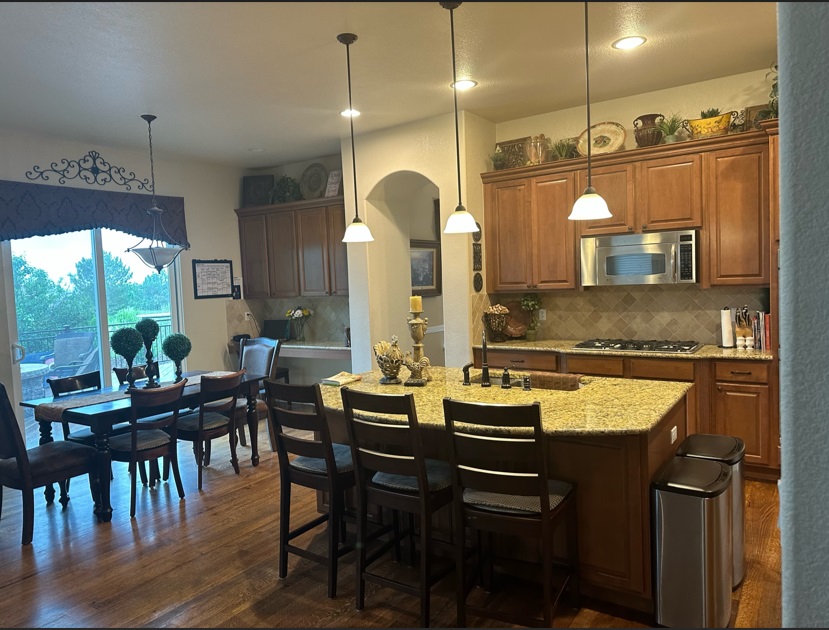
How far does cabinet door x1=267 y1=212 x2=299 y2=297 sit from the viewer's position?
Answer: 6469 mm

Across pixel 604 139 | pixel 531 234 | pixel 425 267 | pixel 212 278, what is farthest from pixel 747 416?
pixel 212 278

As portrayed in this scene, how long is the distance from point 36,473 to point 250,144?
11.3 ft

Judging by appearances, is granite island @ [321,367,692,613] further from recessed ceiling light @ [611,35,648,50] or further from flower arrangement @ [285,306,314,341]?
flower arrangement @ [285,306,314,341]

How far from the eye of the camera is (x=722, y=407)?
4082 mm

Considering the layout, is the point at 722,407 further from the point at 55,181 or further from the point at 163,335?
the point at 55,181

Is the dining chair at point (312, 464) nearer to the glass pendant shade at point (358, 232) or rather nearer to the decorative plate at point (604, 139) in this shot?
the glass pendant shade at point (358, 232)

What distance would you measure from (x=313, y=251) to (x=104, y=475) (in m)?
3.17

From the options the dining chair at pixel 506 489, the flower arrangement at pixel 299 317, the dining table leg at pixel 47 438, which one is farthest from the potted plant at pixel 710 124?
the dining table leg at pixel 47 438

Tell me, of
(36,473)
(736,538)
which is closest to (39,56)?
(36,473)

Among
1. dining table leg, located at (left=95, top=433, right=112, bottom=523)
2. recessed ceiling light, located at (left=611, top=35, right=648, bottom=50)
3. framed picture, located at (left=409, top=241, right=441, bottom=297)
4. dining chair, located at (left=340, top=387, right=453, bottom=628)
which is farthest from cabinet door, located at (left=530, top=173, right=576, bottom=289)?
dining table leg, located at (left=95, top=433, right=112, bottom=523)

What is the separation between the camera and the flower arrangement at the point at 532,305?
208 inches

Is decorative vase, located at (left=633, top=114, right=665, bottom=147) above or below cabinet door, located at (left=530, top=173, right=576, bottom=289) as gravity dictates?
above

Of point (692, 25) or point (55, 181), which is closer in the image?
point (692, 25)

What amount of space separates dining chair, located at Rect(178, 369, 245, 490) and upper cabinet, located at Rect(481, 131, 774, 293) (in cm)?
237
